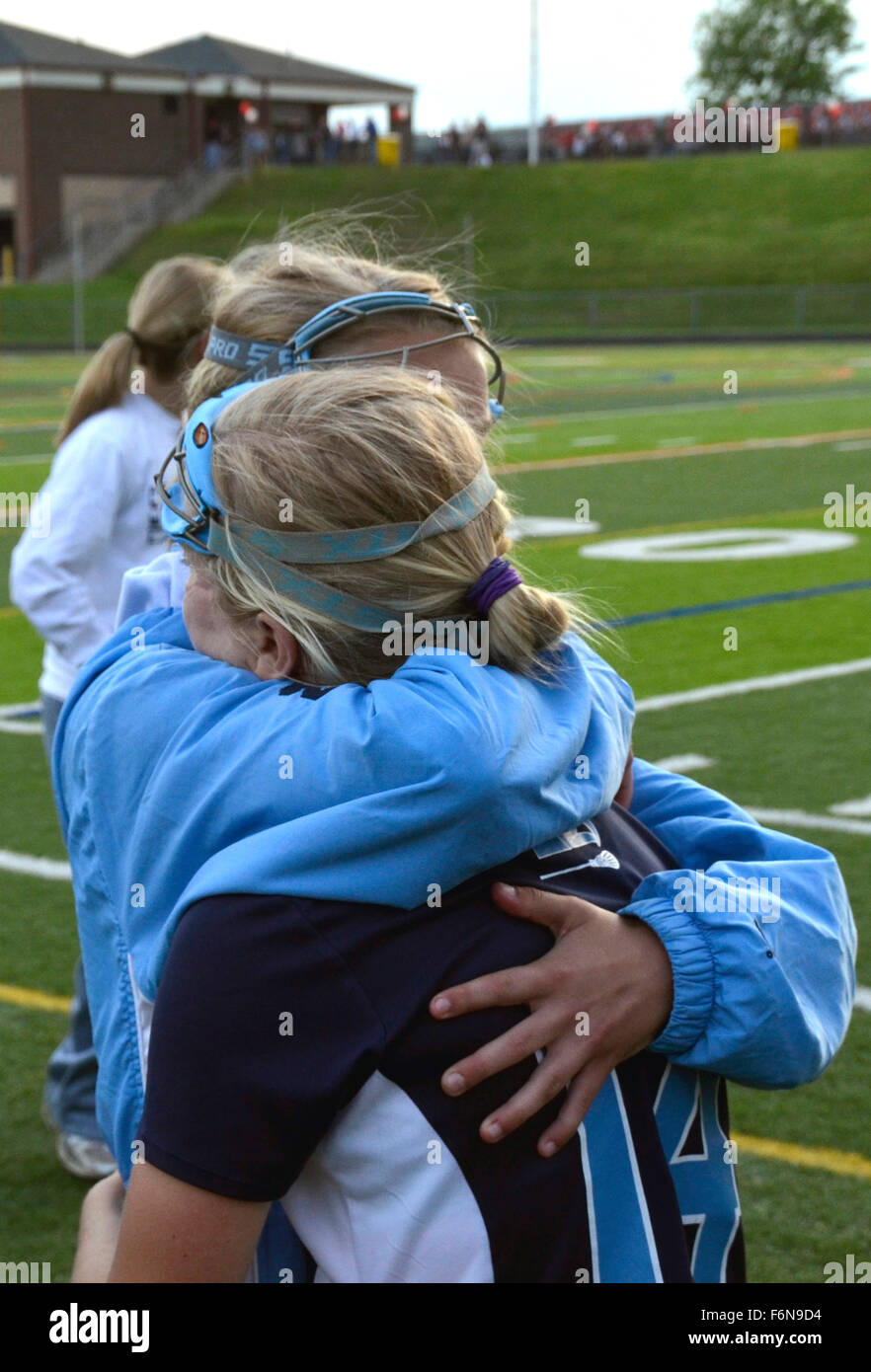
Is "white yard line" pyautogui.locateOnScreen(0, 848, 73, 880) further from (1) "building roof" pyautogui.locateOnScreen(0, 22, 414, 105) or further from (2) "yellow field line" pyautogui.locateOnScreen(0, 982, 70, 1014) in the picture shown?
(1) "building roof" pyautogui.locateOnScreen(0, 22, 414, 105)

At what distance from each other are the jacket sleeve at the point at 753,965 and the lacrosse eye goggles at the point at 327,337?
3.13 ft

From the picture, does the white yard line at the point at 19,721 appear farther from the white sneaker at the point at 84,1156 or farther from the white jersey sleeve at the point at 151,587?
the white jersey sleeve at the point at 151,587

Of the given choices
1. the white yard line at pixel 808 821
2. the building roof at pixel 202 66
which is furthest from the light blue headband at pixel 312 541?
the building roof at pixel 202 66

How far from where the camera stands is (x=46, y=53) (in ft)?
227

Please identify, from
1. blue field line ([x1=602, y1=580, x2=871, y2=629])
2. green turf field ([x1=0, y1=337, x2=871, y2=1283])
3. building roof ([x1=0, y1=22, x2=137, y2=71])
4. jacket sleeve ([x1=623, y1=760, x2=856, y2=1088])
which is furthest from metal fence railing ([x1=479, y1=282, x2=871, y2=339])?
jacket sleeve ([x1=623, y1=760, x2=856, y2=1088])

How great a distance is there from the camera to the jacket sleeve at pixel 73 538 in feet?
14.5

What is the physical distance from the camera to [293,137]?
7244cm

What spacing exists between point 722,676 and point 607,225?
2011 inches

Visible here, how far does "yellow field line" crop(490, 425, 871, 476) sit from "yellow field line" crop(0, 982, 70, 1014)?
Answer: 13533 mm

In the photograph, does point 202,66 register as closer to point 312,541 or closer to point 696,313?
point 696,313

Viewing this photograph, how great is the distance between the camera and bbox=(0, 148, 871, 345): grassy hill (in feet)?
168

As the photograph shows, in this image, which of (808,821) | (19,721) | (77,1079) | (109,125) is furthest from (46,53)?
(77,1079)
